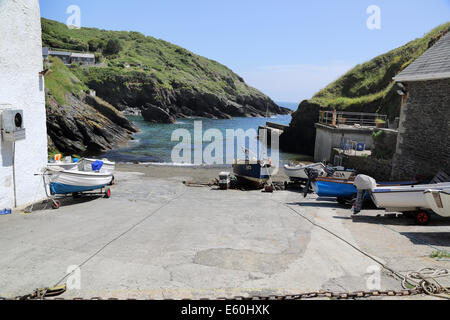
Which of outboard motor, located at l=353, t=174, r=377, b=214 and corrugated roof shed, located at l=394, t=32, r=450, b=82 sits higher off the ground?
corrugated roof shed, located at l=394, t=32, r=450, b=82

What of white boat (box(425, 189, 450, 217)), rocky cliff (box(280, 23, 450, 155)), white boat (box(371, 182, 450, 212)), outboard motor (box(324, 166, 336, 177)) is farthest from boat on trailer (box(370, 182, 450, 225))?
rocky cliff (box(280, 23, 450, 155))

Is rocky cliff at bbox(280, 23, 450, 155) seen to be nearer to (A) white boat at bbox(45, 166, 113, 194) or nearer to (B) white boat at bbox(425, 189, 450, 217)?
(B) white boat at bbox(425, 189, 450, 217)

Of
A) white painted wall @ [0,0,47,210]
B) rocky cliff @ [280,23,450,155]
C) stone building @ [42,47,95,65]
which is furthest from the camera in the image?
stone building @ [42,47,95,65]

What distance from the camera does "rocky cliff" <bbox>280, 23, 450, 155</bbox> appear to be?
38.2 metres

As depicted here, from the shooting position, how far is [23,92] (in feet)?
40.7

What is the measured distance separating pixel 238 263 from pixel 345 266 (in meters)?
2.16

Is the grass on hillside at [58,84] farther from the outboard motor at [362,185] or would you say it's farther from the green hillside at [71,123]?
the outboard motor at [362,185]

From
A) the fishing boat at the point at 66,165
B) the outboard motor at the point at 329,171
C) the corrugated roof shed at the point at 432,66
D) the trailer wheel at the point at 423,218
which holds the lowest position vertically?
the trailer wheel at the point at 423,218

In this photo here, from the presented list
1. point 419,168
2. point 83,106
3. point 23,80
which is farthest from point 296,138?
point 23,80

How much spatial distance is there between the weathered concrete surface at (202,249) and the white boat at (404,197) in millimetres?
544

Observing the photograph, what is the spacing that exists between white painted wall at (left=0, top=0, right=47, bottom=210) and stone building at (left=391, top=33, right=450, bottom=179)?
A: 14986 millimetres

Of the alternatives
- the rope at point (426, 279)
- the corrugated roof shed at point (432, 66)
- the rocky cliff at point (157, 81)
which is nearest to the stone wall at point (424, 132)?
the corrugated roof shed at point (432, 66)

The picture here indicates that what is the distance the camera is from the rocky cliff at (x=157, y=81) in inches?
4018
